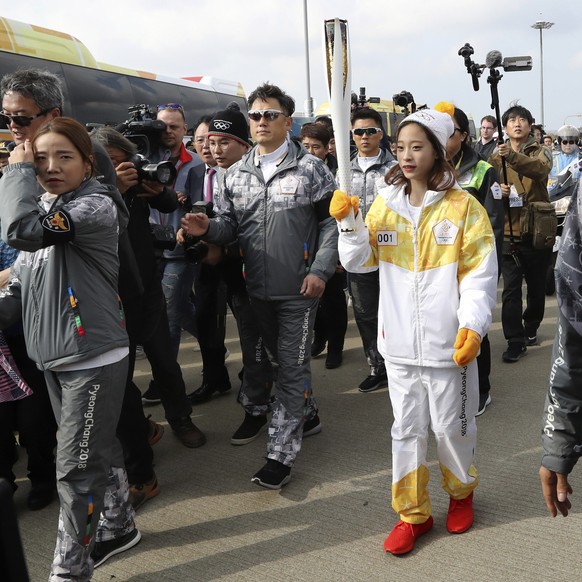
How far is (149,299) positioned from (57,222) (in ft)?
4.52

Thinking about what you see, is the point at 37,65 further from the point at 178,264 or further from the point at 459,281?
the point at 459,281

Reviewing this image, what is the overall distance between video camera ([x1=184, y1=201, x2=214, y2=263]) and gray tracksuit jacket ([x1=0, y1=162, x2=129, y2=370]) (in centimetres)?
109

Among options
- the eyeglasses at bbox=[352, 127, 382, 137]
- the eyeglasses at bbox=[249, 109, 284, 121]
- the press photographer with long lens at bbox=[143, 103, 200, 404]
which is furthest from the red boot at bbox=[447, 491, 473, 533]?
the eyeglasses at bbox=[352, 127, 382, 137]

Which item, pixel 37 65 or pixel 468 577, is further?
pixel 37 65

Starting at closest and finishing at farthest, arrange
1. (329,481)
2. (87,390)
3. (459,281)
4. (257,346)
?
(87,390)
(459,281)
(329,481)
(257,346)

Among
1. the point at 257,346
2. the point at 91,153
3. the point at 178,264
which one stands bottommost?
the point at 257,346

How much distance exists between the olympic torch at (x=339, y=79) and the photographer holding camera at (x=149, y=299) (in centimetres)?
118

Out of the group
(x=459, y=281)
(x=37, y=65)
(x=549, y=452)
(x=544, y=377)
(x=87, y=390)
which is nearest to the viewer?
(x=549, y=452)

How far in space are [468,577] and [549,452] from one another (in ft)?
3.52

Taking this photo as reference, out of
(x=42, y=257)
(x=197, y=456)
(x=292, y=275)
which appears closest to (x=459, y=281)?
(x=292, y=275)

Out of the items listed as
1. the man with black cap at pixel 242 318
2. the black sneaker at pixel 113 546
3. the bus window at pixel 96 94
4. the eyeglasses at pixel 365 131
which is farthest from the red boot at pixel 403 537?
the bus window at pixel 96 94

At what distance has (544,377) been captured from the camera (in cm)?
494

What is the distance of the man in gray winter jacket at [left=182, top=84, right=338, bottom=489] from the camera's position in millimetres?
3521

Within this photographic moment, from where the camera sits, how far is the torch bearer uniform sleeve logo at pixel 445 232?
271 cm
